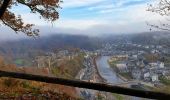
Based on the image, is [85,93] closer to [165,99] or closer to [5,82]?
[5,82]

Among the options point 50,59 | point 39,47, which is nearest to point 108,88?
point 50,59

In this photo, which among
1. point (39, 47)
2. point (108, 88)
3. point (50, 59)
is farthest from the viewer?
point (39, 47)

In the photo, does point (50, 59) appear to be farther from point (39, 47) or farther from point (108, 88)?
point (39, 47)

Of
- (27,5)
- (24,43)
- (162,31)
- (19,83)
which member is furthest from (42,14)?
(24,43)

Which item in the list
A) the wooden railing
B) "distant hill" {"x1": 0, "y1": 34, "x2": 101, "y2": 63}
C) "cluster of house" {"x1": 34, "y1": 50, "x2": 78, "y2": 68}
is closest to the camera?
the wooden railing

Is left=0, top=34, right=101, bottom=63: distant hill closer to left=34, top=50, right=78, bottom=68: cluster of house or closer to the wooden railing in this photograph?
left=34, top=50, right=78, bottom=68: cluster of house

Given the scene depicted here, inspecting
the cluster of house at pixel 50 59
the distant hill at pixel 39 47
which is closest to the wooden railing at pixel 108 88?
the cluster of house at pixel 50 59

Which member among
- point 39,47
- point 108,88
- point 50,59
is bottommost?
point 108,88

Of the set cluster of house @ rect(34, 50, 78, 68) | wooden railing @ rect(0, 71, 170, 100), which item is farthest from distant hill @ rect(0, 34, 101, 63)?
wooden railing @ rect(0, 71, 170, 100)

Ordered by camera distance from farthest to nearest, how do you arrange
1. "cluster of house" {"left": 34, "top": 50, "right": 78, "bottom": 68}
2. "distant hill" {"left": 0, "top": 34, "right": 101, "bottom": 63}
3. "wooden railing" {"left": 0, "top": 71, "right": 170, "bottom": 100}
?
"distant hill" {"left": 0, "top": 34, "right": 101, "bottom": 63} → "cluster of house" {"left": 34, "top": 50, "right": 78, "bottom": 68} → "wooden railing" {"left": 0, "top": 71, "right": 170, "bottom": 100}

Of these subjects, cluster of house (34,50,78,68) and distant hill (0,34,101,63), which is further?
distant hill (0,34,101,63)

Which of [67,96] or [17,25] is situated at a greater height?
[17,25]
